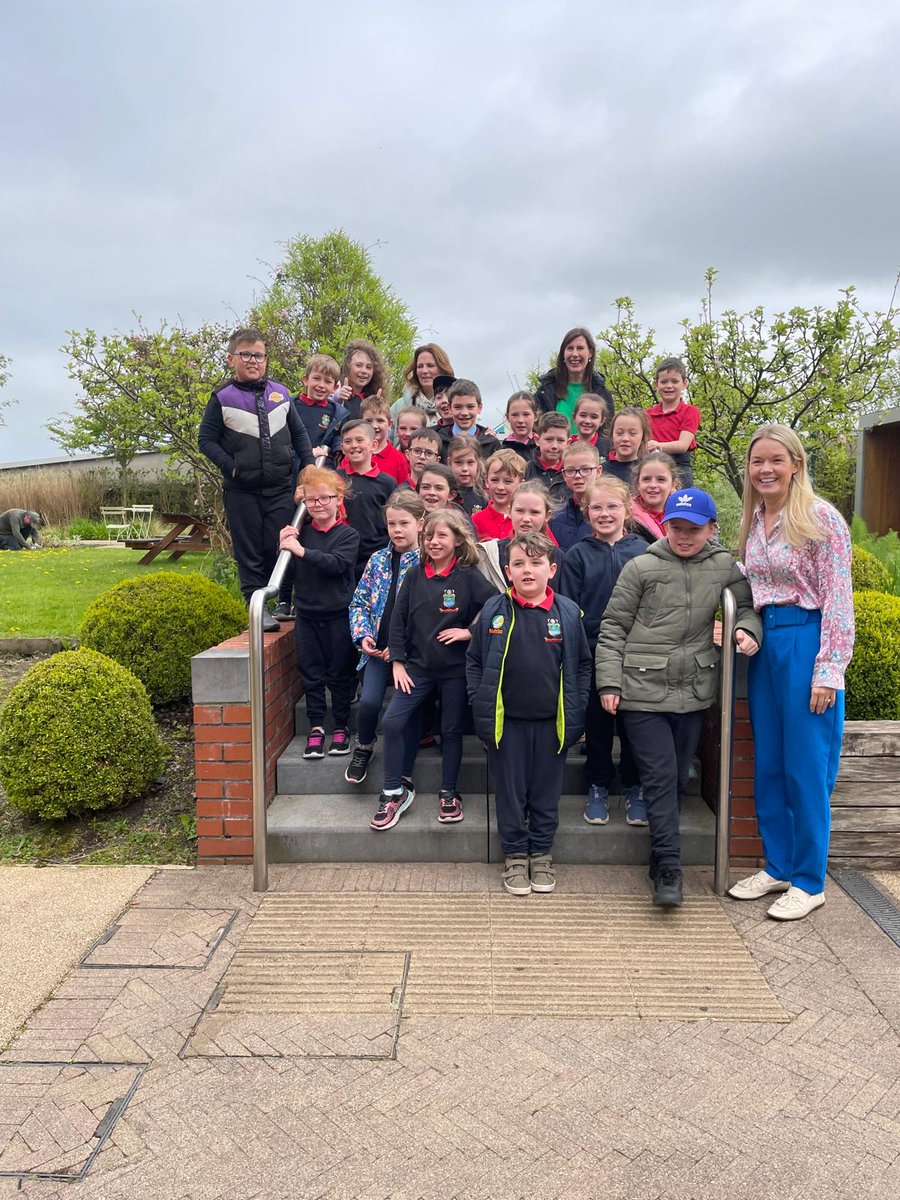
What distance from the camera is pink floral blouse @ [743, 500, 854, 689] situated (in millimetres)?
3338

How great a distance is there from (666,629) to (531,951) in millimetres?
1392

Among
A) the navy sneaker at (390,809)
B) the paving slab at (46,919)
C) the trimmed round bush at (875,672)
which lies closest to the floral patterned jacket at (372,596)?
the navy sneaker at (390,809)

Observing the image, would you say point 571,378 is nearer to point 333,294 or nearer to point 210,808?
point 210,808

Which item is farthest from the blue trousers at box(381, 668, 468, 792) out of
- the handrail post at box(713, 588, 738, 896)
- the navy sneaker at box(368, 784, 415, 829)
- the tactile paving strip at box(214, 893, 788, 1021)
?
the handrail post at box(713, 588, 738, 896)

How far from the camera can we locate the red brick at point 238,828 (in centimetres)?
385

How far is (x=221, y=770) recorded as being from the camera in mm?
3846

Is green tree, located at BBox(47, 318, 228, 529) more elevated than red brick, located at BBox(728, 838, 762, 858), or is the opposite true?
green tree, located at BBox(47, 318, 228, 529)

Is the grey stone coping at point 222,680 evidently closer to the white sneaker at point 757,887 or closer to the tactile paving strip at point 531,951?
the tactile paving strip at point 531,951

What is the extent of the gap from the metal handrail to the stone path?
0.53 metres

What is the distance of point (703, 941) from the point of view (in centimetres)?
326

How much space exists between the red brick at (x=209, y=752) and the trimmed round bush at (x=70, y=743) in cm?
69

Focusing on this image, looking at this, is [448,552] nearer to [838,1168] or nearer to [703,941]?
[703,941]

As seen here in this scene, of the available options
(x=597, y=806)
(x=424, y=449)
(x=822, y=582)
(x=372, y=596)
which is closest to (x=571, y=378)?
(x=424, y=449)

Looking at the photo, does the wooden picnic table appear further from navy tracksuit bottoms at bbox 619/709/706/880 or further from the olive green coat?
navy tracksuit bottoms at bbox 619/709/706/880
